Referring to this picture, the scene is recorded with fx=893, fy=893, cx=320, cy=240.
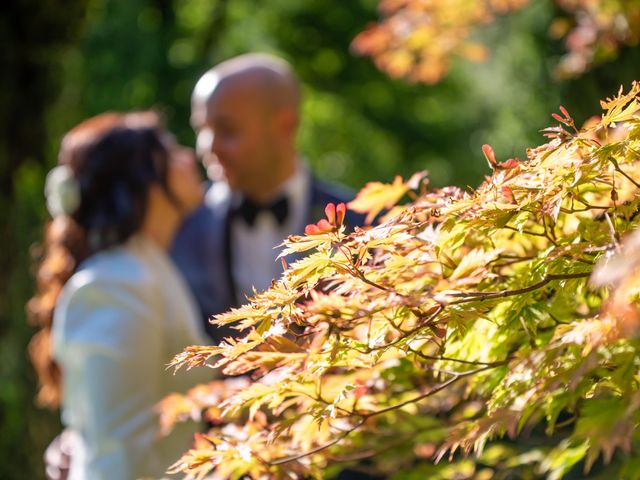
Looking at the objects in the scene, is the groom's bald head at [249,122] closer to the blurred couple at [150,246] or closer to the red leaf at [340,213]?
the blurred couple at [150,246]

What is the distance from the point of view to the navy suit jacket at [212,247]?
155 inches

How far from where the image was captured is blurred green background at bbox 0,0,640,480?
742 centimetres

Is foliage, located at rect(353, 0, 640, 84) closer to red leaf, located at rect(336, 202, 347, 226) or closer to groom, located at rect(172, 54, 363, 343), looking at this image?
groom, located at rect(172, 54, 363, 343)

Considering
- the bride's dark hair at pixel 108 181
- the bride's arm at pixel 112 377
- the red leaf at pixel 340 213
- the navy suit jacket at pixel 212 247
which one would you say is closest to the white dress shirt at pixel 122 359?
the bride's arm at pixel 112 377

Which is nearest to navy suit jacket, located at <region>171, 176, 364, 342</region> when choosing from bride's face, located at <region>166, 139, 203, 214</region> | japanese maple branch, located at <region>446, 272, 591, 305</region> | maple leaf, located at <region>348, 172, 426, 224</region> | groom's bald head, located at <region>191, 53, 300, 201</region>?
groom's bald head, located at <region>191, 53, 300, 201</region>

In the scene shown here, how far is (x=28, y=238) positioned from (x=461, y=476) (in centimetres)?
639

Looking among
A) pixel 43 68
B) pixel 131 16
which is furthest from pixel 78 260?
pixel 131 16

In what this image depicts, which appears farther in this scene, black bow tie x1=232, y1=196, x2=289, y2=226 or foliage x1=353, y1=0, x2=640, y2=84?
foliage x1=353, y1=0, x2=640, y2=84

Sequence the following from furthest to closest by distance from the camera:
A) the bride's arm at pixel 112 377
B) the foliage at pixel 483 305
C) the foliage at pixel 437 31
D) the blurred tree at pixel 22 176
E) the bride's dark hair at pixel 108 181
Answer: the blurred tree at pixel 22 176
the foliage at pixel 437 31
the bride's dark hair at pixel 108 181
the bride's arm at pixel 112 377
the foliage at pixel 483 305

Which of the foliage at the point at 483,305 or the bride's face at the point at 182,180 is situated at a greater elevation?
the bride's face at the point at 182,180

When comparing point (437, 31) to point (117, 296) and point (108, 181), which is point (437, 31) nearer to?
point (108, 181)

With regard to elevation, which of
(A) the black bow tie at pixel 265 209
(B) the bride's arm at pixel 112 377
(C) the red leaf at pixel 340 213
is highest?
(C) the red leaf at pixel 340 213

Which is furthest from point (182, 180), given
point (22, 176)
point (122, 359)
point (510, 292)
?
point (22, 176)

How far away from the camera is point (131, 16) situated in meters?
14.0
